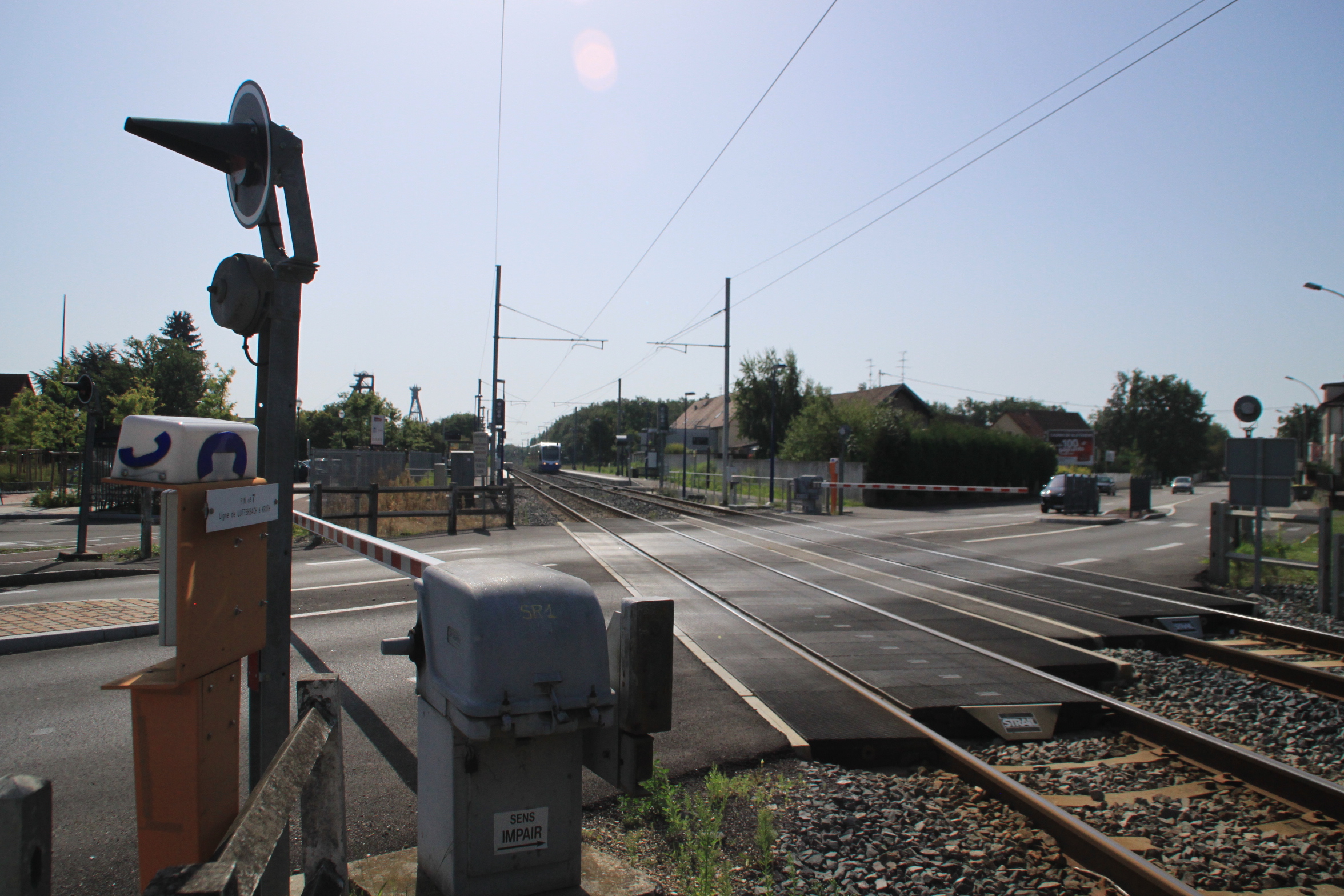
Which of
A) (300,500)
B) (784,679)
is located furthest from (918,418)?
(784,679)

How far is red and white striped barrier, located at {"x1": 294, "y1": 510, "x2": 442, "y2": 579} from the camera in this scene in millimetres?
5527

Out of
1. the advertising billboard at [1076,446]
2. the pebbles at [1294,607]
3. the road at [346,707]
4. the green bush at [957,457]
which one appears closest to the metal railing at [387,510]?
the road at [346,707]

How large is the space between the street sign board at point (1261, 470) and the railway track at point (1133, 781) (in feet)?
27.0

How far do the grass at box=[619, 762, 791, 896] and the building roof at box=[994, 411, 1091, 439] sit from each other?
99.7 m

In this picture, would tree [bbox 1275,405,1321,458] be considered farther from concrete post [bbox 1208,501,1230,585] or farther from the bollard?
the bollard

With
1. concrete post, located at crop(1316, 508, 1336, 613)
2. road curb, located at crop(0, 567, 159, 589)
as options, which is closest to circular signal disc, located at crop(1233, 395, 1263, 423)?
concrete post, located at crop(1316, 508, 1336, 613)

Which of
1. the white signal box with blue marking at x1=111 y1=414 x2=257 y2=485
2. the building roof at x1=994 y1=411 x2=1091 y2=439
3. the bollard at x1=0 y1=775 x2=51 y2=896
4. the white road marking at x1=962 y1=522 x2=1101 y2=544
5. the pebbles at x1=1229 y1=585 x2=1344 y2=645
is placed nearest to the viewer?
the bollard at x1=0 y1=775 x2=51 y2=896

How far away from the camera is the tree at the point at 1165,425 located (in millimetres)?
107312

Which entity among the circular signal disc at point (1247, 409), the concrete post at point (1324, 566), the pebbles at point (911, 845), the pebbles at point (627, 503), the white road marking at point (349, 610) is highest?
the circular signal disc at point (1247, 409)

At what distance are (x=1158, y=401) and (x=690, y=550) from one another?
115m

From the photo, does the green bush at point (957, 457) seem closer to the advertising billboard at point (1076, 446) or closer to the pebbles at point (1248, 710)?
the advertising billboard at point (1076, 446)

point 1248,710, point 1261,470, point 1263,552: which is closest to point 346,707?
point 1248,710

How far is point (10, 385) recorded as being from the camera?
2660 inches

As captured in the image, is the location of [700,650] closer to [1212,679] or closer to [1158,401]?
[1212,679]
